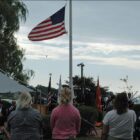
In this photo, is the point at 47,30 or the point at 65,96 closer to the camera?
the point at 65,96

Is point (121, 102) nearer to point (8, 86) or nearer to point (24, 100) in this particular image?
point (24, 100)

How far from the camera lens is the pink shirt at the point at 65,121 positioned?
8453mm

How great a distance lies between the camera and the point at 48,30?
21125mm

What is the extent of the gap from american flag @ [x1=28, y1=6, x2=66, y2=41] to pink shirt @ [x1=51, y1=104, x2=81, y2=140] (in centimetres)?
1224

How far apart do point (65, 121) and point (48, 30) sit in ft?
42.4

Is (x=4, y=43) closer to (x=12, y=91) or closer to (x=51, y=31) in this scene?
(x=12, y=91)

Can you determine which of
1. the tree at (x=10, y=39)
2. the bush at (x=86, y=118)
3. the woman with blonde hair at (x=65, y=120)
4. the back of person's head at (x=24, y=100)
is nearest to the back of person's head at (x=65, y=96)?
the woman with blonde hair at (x=65, y=120)

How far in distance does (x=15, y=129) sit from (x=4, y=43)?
103ft

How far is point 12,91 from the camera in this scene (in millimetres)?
25516

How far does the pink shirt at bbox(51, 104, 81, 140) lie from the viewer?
8.45 meters

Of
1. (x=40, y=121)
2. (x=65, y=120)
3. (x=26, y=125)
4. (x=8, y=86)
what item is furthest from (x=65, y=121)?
(x=8, y=86)

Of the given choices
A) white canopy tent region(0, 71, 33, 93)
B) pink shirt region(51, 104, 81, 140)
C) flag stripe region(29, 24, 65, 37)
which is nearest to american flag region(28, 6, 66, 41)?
flag stripe region(29, 24, 65, 37)

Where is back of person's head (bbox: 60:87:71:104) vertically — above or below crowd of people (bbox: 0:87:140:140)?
above

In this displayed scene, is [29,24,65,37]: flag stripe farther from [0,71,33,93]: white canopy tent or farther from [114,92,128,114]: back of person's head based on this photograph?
[114,92,128,114]: back of person's head
